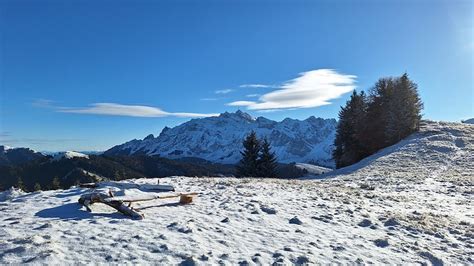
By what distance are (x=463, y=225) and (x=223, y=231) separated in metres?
9.34

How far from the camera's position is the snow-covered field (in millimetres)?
8648

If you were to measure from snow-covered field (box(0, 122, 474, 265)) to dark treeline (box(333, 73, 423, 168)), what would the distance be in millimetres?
37783

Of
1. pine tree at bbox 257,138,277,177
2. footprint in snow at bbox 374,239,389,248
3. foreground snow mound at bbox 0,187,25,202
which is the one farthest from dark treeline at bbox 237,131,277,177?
footprint in snow at bbox 374,239,389,248

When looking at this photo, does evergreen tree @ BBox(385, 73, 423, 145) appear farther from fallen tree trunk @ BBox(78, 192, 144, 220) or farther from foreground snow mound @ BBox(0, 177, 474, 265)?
fallen tree trunk @ BBox(78, 192, 144, 220)

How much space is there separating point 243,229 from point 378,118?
49.5 meters

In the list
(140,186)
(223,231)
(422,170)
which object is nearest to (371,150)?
(422,170)

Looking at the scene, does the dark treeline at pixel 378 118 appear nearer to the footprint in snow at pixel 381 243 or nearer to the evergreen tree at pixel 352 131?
the evergreen tree at pixel 352 131

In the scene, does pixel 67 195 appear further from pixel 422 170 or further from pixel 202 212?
pixel 422 170

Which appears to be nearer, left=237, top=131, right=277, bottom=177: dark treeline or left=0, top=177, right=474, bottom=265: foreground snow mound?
left=0, top=177, right=474, bottom=265: foreground snow mound

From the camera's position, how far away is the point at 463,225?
13766 millimetres

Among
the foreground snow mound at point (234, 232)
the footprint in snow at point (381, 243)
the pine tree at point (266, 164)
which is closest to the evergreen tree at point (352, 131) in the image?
the pine tree at point (266, 164)

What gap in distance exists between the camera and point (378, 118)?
55.7m

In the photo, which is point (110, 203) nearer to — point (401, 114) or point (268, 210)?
point (268, 210)

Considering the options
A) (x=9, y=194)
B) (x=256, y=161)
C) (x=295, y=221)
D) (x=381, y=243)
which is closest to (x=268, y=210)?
(x=295, y=221)
